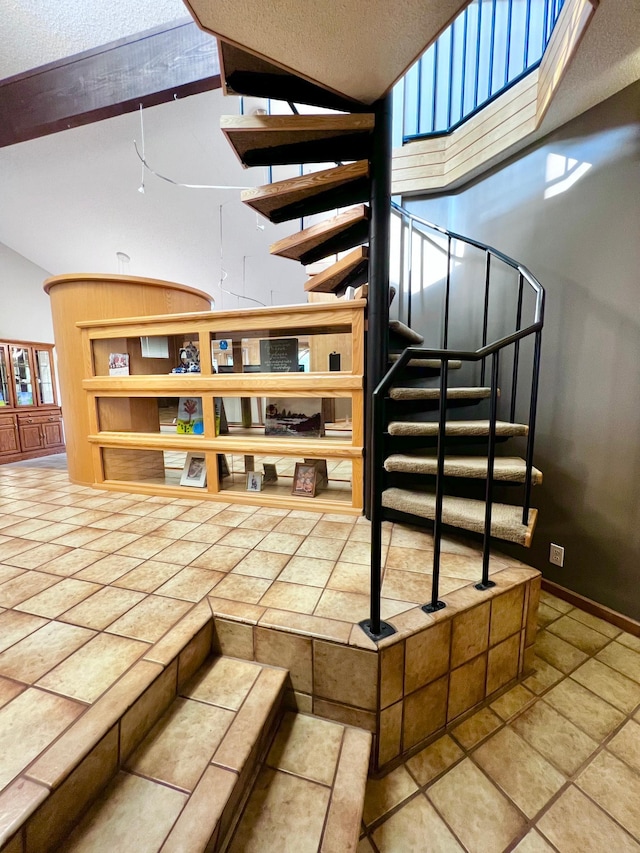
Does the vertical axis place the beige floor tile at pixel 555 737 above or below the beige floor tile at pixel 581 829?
below

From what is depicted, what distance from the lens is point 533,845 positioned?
2.82 feet

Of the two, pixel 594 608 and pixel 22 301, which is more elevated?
pixel 22 301

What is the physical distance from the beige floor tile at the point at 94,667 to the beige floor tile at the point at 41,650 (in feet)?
0.11

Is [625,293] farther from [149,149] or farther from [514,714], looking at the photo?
[149,149]

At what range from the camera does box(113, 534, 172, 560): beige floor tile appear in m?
1.60

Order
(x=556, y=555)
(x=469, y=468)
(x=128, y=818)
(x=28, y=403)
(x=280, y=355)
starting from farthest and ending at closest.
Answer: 1. (x=28, y=403)
2. (x=280, y=355)
3. (x=556, y=555)
4. (x=469, y=468)
5. (x=128, y=818)

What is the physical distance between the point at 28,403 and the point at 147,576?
500 centimetres

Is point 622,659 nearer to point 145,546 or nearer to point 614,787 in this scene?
point 614,787

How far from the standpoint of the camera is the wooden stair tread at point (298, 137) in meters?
1.62

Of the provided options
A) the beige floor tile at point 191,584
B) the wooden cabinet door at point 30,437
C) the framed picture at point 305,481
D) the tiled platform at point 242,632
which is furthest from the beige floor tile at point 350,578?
the wooden cabinet door at point 30,437

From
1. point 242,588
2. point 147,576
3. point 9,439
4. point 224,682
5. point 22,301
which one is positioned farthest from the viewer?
point 22,301

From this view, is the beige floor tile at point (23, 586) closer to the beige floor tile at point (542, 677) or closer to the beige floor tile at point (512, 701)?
the beige floor tile at point (512, 701)

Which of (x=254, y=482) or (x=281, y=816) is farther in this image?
(x=254, y=482)

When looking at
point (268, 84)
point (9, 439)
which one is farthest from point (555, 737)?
point (9, 439)
